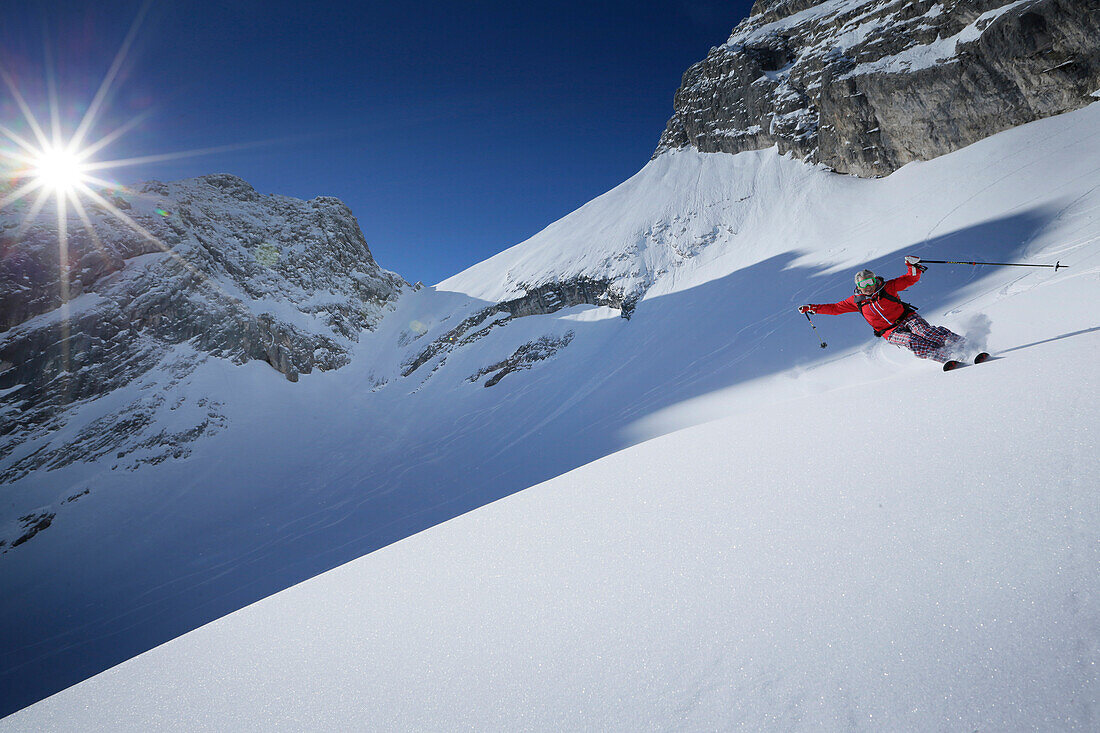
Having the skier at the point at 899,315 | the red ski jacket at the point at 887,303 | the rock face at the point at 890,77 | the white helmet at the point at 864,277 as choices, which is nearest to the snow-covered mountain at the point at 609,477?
the skier at the point at 899,315

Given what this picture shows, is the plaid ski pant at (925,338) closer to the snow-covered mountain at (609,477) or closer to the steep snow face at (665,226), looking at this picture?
the snow-covered mountain at (609,477)

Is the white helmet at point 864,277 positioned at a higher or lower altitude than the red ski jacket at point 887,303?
higher

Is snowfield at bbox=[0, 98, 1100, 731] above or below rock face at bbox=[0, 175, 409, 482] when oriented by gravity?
below

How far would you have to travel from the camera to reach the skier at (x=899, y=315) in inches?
199

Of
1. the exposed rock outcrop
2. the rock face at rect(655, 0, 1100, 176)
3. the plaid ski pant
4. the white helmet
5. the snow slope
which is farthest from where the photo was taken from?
the exposed rock outcrop

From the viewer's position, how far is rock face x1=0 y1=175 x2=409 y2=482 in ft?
103

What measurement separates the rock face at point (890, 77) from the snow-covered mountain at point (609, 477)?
1933 millimetres

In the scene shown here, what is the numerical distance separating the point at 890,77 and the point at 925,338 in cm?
3115

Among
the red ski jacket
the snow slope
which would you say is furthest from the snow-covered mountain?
the red ski jacket

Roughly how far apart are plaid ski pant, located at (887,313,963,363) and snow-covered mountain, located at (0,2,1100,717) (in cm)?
28

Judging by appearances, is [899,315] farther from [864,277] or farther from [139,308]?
[139,308]

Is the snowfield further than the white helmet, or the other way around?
the white helmet

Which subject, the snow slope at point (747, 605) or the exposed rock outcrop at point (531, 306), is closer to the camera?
the snow slope at point (747, 605)

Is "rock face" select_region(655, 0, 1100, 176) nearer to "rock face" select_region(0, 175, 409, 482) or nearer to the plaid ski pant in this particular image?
the plaid ski pant
